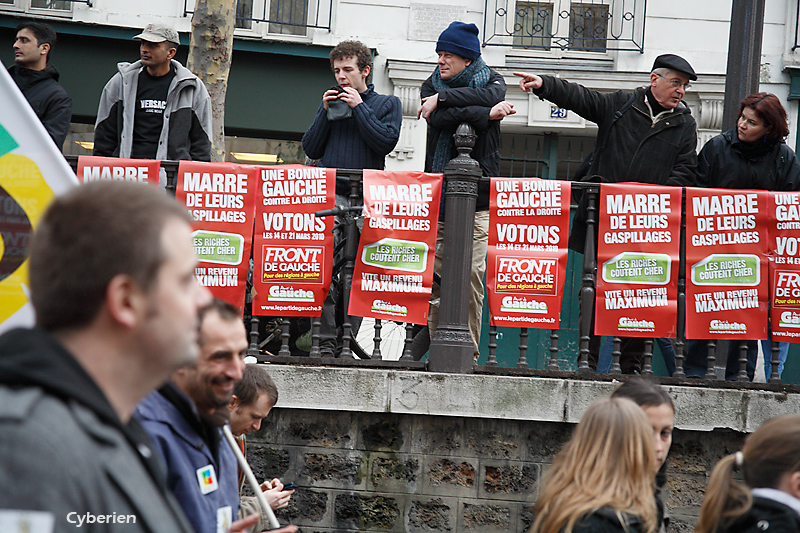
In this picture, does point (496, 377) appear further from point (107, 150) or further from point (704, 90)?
point (704, 90)

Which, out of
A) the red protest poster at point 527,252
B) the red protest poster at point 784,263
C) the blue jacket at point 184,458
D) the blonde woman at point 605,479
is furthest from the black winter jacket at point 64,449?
the red protest poster at point 784,263

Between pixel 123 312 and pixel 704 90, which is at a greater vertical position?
pixel 704 90

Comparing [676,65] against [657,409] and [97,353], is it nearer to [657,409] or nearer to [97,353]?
[657,409]

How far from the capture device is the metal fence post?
5.92 metres

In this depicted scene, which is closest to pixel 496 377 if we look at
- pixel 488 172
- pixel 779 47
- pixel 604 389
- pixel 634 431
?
pixel 604 389

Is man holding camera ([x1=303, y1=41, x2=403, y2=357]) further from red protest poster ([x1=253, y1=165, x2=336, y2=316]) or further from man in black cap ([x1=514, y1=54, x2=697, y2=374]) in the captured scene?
man in black cap ([x1=514, y1=54, x2=697, y2=374])

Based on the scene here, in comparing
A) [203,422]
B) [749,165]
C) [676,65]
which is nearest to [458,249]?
[676,65]

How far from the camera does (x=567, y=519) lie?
2830 millimetres

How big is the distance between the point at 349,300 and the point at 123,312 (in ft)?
15.2

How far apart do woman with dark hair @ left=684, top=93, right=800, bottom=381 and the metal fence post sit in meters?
1.72

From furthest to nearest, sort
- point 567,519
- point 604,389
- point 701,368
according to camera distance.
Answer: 1. point 701,368
2. point 604,389
3. point 567,519

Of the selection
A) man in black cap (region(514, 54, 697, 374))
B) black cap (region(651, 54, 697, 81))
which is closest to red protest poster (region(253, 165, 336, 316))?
man in black cap (region(514, 54, 697, 374))

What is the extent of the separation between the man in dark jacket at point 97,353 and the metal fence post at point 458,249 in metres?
4.54

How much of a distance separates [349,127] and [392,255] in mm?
1081
